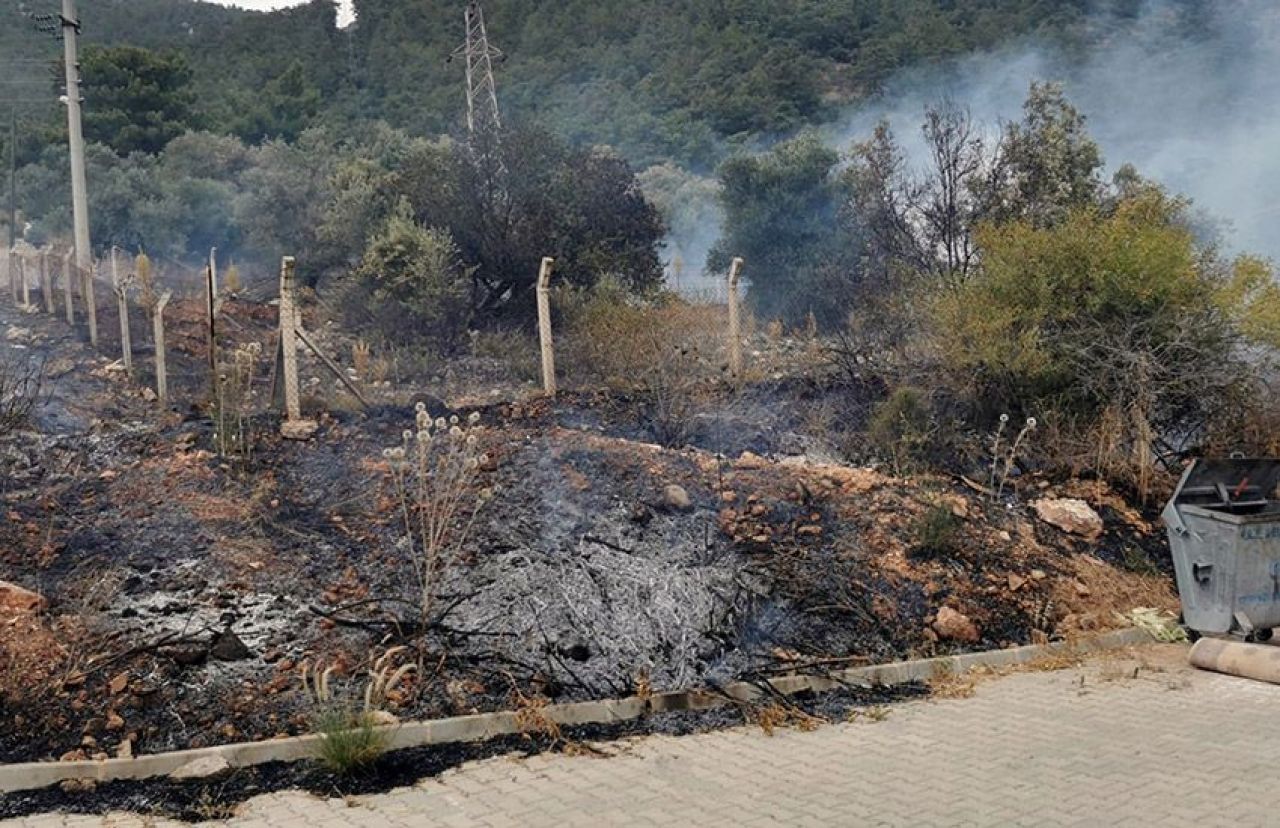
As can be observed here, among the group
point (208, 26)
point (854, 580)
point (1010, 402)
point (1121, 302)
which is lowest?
point (854, 580)

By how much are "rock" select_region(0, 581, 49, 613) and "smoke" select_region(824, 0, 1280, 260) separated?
2679 centimetres

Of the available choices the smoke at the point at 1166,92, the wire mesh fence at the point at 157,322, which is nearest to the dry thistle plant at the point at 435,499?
the wire mesh fence at the point at 157,322

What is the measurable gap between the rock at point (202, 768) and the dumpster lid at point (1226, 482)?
6030 mm

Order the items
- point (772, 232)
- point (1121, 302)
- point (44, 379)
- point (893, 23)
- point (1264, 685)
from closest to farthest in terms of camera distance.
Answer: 1. point (1264, 685)
2. point (1121, 302)
3. point (44, 379)
4. point (772, 232)
5. point (893, 23)

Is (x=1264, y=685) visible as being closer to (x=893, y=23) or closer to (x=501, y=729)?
(x=501, y=729)

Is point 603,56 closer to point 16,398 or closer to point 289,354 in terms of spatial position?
point 289,354

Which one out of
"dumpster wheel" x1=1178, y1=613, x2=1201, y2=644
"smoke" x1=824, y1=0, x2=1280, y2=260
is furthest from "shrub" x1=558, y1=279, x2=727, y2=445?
"smoke" x1=824, y1=0, x2=1280, y2=260

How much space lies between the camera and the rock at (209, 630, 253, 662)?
5320 mm

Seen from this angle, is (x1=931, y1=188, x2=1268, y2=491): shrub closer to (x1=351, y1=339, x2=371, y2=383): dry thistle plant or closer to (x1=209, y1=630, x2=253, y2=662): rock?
(x1=209, y1=630, x2=253, y2=662): rock

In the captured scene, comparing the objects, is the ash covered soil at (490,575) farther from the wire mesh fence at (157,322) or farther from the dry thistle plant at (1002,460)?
the wire mesh fence at (157,322)

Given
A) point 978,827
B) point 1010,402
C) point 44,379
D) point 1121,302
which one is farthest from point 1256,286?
point 44,379

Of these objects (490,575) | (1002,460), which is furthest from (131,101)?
(490,575)

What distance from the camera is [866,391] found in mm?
10852

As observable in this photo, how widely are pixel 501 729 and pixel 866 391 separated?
678 cm
